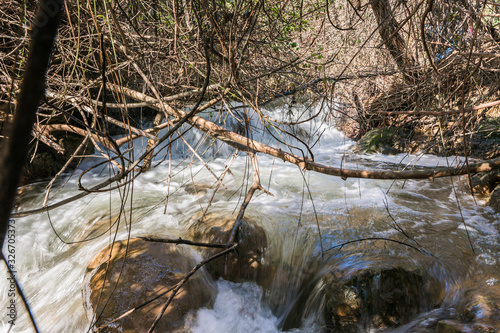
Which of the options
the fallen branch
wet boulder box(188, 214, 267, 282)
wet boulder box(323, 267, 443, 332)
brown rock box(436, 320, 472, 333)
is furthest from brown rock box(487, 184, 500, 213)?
wet boulder box(188, 214, 267, 282)

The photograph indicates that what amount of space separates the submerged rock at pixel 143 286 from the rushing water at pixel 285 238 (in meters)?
0.15

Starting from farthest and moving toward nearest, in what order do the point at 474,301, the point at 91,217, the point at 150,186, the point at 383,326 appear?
the point at 150,186 < the point at 91,217 < the point at 383,326 < the point at 474,301

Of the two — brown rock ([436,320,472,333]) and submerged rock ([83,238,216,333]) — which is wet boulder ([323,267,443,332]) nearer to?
brown rock ([436,320,472,333])

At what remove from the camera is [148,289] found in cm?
244

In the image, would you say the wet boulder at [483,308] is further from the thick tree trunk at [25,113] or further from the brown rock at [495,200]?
the thick tree trunk at [25,113]

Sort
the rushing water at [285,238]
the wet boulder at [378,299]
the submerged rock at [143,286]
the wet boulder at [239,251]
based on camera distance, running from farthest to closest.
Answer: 1. the wet boulder at [239,251]
2. the rushing water at [285,238]
3. the wet boulder at [378,299]
4. the submerged rock at [143,286]

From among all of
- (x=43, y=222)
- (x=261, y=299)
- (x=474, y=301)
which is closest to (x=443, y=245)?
(x=474, y=301)

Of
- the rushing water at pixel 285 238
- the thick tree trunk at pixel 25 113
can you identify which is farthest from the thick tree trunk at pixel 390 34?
the thick tree trunk at pixel 25 113

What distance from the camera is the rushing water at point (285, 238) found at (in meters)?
2.80

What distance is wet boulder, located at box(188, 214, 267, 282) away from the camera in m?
3.16

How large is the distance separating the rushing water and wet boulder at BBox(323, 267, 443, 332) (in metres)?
0.11

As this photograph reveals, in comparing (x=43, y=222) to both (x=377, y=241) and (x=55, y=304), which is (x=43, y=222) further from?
(x=377, y=241)

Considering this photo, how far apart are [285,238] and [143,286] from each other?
1667 mm

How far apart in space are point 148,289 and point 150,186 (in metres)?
3.20
